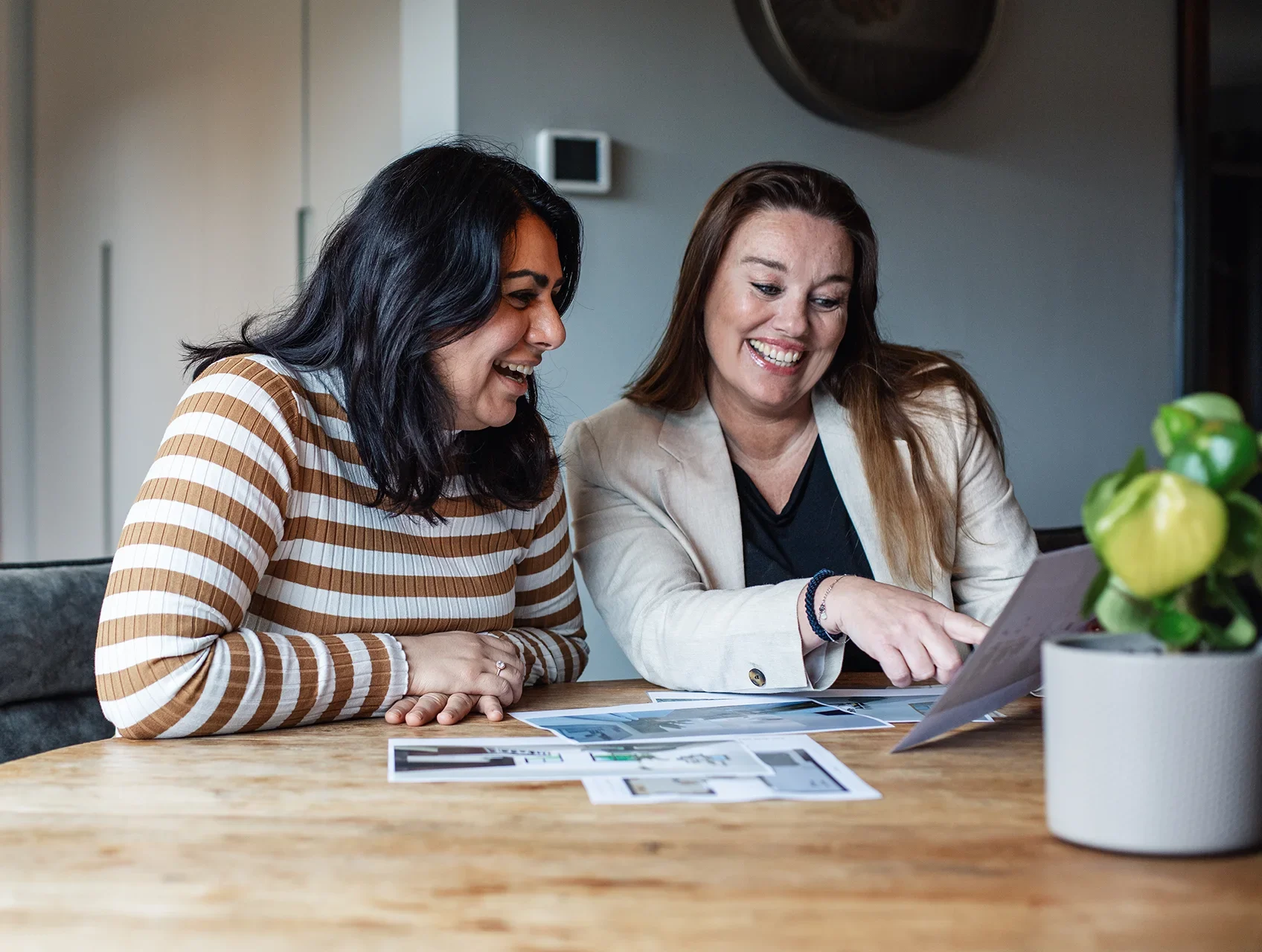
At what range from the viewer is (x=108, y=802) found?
0.84 meters

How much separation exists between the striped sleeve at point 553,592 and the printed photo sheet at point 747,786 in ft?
2.03

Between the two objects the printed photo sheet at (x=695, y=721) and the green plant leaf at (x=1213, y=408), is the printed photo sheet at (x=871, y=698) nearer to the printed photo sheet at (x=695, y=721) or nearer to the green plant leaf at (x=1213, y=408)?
the printed photo sheet at (x=695, y=721)

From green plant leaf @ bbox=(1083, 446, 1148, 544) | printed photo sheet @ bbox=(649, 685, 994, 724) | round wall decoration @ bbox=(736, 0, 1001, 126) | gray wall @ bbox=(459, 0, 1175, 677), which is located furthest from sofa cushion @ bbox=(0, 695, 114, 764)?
round wall decoration @ bbox=(736, 0, 1001, 126)

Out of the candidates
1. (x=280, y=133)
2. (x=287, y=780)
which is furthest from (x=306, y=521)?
(x=280, y=133)

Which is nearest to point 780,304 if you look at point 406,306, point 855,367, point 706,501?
point 855,367

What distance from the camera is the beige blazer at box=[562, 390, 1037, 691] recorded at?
1.59 m

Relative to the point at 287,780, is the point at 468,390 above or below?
above

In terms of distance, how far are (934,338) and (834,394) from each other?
3.29 feet

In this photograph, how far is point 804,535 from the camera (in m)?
1.83

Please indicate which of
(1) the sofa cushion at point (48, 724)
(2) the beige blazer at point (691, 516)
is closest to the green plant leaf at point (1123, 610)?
(2) the beige blazer at point (691, 516)

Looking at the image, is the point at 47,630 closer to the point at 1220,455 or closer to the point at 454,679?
the point at 454,679

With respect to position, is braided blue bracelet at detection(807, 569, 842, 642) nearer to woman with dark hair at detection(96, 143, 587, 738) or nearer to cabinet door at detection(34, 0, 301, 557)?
woman with dark hair at detection(96, 143, 587, 738)

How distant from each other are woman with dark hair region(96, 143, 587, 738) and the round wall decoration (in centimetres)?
112

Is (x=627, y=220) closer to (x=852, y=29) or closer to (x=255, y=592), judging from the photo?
(x=852, y=29)
